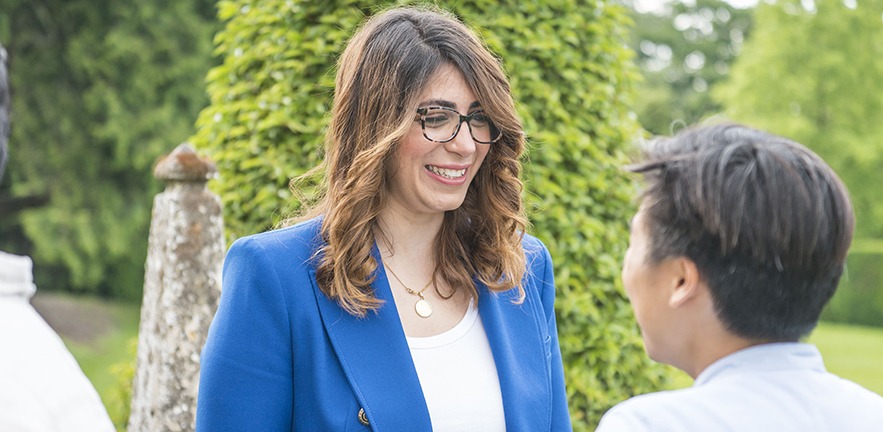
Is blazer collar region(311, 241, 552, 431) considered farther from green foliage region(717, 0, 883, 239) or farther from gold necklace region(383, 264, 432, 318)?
green foliage region(717, 0, 883, 239)

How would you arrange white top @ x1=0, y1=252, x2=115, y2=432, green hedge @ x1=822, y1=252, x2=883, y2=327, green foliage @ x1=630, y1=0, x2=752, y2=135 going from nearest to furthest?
white top @ x1=0, y1=252, x2=115, y2=432, green hedge @ x1=822, y1=252, x2=883, y2=327, green foliage @ x1=630, y1=0, x2=752, y2=135

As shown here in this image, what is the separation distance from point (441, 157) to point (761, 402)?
1.27 meters

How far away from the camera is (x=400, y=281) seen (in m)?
2.79

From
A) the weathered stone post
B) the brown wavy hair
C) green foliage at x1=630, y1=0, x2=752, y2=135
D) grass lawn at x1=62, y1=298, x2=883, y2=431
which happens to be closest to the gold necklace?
the brown wavy hair

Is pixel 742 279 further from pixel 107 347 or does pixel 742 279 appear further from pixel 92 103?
pixel 107 347

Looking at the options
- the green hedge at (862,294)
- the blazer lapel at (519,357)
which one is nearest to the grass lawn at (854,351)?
the green hedge at (862,294)

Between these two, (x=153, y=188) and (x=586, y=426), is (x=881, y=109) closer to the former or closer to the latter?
(x=153, y=188)

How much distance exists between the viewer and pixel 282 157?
12.9 feet

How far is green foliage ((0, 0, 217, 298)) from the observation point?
16938mm

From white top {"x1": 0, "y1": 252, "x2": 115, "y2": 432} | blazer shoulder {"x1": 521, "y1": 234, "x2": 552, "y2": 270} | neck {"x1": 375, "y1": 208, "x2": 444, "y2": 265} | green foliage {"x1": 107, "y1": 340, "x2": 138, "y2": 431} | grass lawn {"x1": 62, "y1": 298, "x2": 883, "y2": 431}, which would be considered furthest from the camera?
grass lawn {"x1": 62, "y1": 298, "x2": 883, "y2": 431}

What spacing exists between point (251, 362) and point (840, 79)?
87.2 ft

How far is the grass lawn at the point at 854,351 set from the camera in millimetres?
16273

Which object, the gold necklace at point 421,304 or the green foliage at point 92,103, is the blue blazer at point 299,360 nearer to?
the gold necklace at point 421,304

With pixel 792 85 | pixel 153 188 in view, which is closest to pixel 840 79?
pixel 792 85
